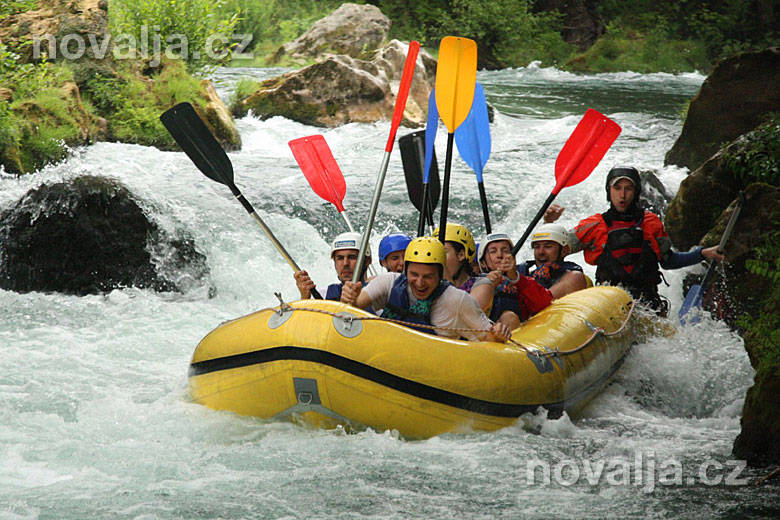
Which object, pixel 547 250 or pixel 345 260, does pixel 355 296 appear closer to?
pixel 345 260

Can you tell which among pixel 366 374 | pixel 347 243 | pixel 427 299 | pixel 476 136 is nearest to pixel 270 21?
pixel 476 136

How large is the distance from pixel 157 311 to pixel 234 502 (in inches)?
126

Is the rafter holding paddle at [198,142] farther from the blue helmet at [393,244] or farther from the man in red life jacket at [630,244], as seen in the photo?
the man in red life jacket at [630,244]

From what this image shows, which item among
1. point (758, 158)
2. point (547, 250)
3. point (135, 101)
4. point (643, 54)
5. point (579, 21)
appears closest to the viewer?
point (547, 250)

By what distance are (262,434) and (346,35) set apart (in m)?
12.2

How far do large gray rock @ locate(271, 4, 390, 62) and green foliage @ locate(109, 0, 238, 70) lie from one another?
11.5 feet

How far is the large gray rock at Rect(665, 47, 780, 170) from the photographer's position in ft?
24.7

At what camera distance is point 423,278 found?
3.65 m

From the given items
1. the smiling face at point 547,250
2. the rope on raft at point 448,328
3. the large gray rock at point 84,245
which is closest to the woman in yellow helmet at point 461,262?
the rope on raft at point 448,328

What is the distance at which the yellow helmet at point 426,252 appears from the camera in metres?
3.62

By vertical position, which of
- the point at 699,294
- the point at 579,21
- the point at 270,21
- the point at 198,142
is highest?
the point at 579,21

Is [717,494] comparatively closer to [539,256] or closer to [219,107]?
[539,256]

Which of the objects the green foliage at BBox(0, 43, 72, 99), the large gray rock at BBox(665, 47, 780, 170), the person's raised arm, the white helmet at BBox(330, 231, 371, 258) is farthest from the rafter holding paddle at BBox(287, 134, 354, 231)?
the green foliage at BBox(0, 43, 72, 99)

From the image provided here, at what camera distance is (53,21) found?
926 centimetres
